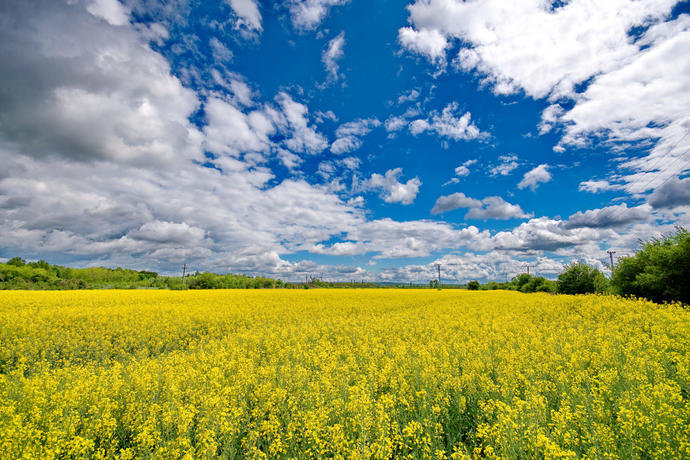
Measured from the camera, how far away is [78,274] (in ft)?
183

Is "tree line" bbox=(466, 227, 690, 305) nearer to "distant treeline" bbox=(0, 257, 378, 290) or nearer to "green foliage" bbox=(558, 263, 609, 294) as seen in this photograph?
"green foliage" bbox=(558, 263, 609, 294)

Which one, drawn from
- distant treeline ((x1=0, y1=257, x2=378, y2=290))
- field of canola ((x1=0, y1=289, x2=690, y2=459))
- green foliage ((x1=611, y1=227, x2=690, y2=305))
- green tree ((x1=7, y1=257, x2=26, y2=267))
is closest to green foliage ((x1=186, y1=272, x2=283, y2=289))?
distant treeline ((x1=0, y1=257, x2=378, y2=290))

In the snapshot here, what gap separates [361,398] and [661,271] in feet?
87.1

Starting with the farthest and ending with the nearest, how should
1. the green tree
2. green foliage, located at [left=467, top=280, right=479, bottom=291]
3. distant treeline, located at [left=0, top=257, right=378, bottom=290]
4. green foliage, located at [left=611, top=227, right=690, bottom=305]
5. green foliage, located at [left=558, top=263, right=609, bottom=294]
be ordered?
green foliage, located at [left=467, top=280, right=479, bottom=291]
the green tree
distant treeline, located at [left=0, top=257, right=378, bottom=290]
green foliage, located at [left=558, top=263, right=609, bottom=294]
green foliage, located at [left=611, top=227, right=690, bottom=305]

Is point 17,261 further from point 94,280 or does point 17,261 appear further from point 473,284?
point 473,284

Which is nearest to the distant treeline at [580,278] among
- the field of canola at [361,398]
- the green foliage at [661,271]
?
the green foliage at [661,271]

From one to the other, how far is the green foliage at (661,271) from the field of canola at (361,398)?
28.8 feet

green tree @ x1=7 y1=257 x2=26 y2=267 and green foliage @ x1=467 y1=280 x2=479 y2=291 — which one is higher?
green tree @ x1=7 y1=257 x2=26 y2=267

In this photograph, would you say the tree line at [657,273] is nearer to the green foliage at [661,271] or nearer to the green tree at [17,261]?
the green foliage at [661,271]

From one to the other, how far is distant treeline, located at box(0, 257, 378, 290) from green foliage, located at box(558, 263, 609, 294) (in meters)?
56.9

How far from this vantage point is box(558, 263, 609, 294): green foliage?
34119mm

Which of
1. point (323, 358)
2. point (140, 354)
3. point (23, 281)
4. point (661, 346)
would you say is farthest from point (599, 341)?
point (23, 281)

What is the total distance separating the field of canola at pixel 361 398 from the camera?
395 centimetres

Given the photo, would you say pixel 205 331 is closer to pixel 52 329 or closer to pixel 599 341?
pixel 52 329
